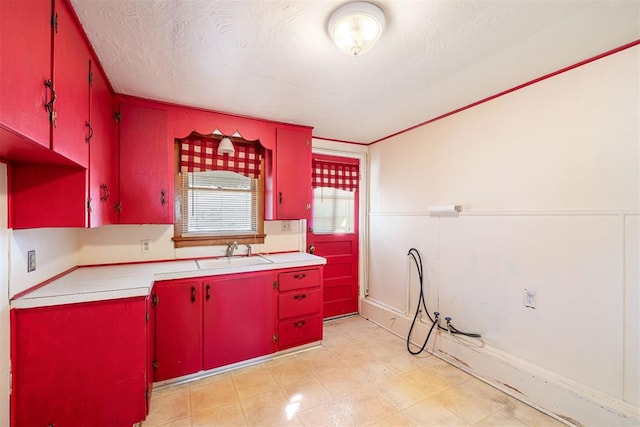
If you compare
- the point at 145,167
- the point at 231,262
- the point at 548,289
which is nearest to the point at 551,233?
the point at 548,289

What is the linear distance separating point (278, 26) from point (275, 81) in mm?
594

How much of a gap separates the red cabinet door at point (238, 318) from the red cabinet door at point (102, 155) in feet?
2.95

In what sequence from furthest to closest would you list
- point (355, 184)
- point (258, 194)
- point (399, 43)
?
1. point (355, 184)
2. point (258, 194)
3. point (399, 43)

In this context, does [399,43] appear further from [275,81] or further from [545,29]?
[275,81]

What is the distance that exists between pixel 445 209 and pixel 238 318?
6.96ft

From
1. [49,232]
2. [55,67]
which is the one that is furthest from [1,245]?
[55,67]

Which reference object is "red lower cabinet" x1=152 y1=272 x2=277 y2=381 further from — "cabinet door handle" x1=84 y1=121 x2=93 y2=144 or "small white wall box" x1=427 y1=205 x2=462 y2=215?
"small white wall box" x1=427 y1=205 x2=462 y2=215

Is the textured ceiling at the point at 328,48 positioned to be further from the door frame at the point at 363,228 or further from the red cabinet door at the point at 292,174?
the door frame at the point at 363,228

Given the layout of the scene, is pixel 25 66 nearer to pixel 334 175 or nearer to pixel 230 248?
pixel 230 248

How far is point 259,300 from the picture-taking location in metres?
2.50

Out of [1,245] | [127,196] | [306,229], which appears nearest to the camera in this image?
[1,245]

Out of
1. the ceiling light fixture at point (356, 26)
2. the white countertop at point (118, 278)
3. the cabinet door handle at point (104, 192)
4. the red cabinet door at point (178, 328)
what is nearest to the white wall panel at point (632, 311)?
the ceiling light fixture at point (356, 26)

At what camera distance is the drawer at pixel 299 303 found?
262 cm

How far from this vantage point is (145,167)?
2.34m
